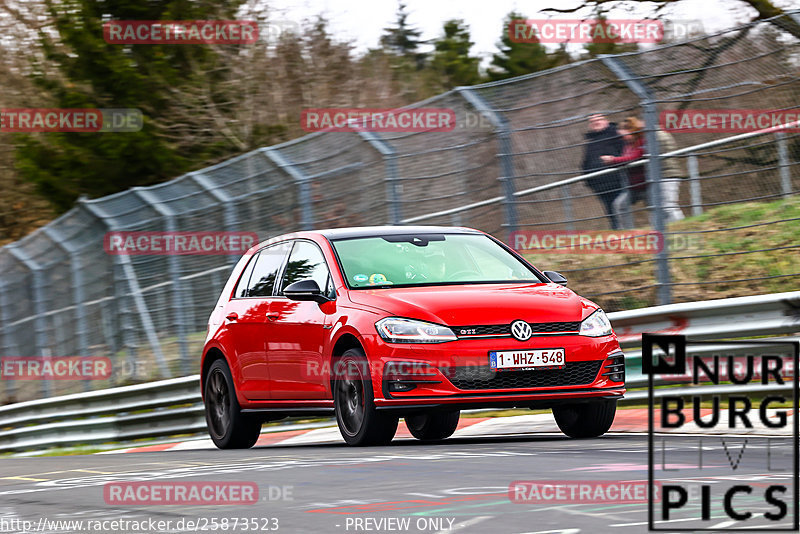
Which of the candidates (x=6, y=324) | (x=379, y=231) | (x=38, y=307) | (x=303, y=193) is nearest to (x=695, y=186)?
(x=379, y=231)

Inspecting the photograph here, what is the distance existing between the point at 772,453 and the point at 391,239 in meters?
3.59

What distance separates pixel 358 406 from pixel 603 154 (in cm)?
368

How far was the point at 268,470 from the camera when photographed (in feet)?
25.8

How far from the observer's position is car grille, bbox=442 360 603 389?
8.48 metres

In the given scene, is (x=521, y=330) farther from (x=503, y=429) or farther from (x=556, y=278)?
(x=503, y=429)

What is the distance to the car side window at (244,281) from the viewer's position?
11.1 metres

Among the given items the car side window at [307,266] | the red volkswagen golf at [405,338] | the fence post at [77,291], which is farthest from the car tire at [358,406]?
the fence post at [77,291]

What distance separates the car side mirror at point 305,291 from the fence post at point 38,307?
36.9 feet

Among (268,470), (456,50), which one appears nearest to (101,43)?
(268,470)

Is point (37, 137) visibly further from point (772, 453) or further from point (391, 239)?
point (772, 453)

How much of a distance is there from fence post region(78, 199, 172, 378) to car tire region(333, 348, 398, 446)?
7.98m

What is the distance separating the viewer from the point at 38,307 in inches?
794

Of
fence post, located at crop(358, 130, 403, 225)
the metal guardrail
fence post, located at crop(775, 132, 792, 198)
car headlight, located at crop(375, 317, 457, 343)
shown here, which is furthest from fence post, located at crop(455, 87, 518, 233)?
car headlight, located at crop(375, 317, 457, 343)

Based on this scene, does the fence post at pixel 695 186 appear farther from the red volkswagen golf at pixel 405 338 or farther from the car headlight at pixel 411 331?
the car headlight at pixel 411 331
